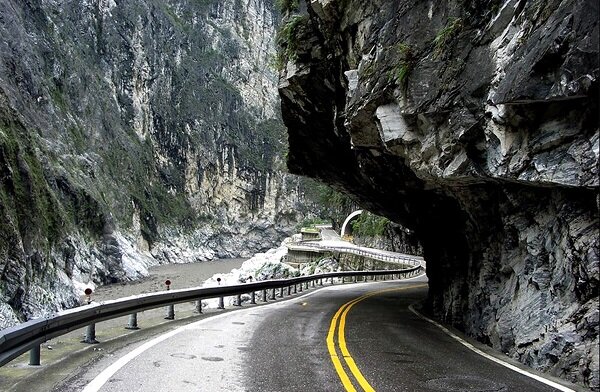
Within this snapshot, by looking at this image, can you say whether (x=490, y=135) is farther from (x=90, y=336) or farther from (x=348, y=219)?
(x=348, y=219)

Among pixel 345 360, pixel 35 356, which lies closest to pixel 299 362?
pixel 345 360

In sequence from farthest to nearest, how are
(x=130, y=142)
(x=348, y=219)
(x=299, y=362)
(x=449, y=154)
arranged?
1. (x=130, y=142)
2. (x=348, y=219)
3. (x=449, y=154)
4. (x=299, y=362)

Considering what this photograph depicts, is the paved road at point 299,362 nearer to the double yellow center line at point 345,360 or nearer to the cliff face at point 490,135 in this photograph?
the double yellow center line at point 345,360

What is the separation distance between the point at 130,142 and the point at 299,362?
9159 centimetres

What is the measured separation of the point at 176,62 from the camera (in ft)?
383

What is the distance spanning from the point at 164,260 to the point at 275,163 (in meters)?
48.8

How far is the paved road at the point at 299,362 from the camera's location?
19.9ft

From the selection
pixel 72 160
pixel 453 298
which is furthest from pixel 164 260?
pixel 453 298

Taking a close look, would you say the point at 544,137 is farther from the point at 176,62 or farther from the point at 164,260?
the point at 176,62

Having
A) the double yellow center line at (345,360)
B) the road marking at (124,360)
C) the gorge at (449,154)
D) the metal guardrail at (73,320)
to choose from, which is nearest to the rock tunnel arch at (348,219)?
the gorge at (449,154)

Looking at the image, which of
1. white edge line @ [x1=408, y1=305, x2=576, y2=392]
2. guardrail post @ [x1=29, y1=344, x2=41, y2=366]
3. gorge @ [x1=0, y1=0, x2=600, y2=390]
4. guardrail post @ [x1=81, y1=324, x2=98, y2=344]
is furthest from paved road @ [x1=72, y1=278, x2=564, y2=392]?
gorge @ [x1=0, y1=0, x2=600, y2=390]

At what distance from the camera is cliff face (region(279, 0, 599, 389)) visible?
6.99m

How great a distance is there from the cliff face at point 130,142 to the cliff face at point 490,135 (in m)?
16.3

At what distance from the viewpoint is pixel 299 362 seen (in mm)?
7277
